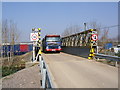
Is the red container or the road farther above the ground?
the red container

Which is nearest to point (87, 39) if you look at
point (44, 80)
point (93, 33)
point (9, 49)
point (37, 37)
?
point (93, 33)

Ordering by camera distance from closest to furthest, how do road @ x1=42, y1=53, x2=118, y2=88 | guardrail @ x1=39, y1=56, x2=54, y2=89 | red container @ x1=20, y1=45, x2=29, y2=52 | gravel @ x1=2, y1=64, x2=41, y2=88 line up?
guardrail @ x1=39, y1=56, x2=54, y2=89
road @ x1=42, y1=53, x2=118, y2=88
gravel @ x1=2, y1=64, x2=41, y2=88
red container @ x1=20, y1=45, x2=29, y2=52

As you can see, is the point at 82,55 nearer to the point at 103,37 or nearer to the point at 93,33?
the point at 93,33

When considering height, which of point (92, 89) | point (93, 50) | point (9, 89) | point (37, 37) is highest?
point (37, 37)

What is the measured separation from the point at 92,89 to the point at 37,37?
13.9 metres

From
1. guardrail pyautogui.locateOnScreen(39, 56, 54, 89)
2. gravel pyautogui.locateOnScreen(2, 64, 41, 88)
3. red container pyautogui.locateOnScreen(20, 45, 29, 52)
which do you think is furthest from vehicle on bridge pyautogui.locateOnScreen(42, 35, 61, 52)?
red container pyautogui.locateOnScreen(20, 45, 29, 52)

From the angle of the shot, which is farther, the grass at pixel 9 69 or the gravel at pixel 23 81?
the grass at pixel 9 69

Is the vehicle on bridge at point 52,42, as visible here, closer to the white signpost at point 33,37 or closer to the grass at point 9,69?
the grass at point 9,69

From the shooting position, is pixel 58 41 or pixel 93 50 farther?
pixel 58 41

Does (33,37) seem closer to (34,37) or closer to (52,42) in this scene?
(34,37)

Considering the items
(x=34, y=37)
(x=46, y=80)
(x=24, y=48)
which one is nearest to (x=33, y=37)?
(x=34, y=37)

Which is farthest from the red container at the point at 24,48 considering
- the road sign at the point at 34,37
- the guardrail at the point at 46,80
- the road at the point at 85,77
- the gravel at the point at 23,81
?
the guardrail at the point at 46,80

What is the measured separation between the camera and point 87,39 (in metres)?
19.2

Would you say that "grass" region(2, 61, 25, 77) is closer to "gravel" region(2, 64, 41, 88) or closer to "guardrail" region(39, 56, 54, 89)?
"gravel" region(2, 64, 41, 88)
